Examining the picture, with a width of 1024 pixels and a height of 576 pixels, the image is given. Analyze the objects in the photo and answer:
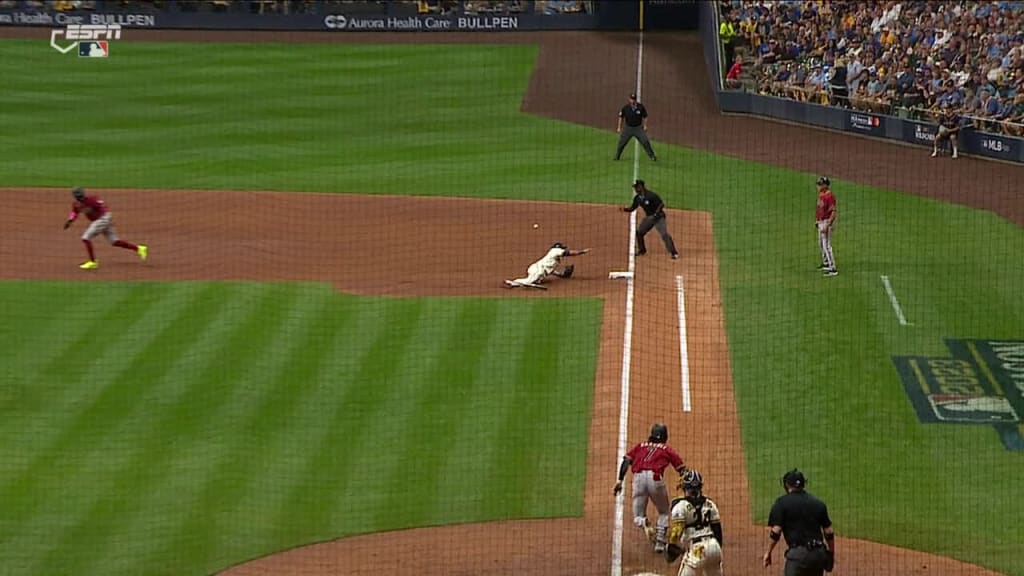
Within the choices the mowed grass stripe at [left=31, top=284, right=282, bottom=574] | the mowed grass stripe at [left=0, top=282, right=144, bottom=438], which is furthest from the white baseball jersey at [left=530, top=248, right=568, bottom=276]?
the mowed grass stripe at [left=0, top=282, right=144, bottom=438]

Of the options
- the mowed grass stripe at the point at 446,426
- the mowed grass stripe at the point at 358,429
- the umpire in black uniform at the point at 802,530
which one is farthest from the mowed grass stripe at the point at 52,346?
the umpire in black uniform at the point at 802,530

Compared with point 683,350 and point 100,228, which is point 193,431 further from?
point 100,228

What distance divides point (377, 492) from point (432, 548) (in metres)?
1.62

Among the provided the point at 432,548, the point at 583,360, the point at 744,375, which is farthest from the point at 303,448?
the point at 744,375

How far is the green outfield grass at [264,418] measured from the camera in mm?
16688

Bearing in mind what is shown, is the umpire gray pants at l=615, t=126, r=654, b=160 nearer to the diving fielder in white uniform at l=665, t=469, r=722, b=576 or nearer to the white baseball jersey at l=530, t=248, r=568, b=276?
the white baseball jersey at l=530, t=248, r=568, b=276

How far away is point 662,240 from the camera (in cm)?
2803

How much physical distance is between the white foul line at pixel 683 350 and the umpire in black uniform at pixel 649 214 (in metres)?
1.01

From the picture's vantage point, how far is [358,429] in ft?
62.8

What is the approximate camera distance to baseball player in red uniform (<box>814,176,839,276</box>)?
82.4ft

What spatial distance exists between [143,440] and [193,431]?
641 millimetres

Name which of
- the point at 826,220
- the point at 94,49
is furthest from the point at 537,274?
the point at 94,49

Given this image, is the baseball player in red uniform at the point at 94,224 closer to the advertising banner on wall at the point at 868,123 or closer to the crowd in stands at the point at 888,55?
the advertising banner on wall at the point at 868,123

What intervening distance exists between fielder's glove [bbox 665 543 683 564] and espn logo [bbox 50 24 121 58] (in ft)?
119
